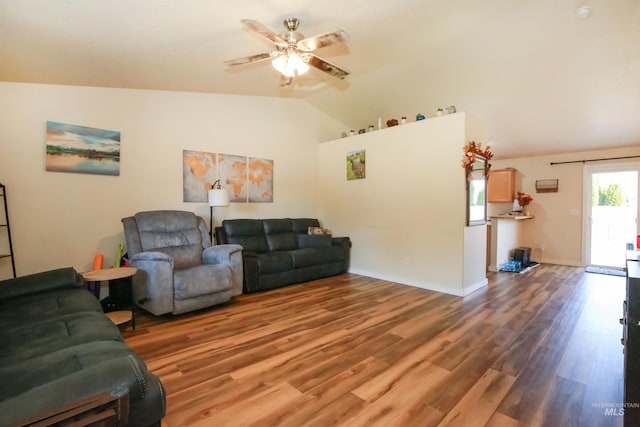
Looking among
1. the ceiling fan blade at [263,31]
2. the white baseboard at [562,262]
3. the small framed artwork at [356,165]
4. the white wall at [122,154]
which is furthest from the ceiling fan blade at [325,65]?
the white baseboard at [562,262]

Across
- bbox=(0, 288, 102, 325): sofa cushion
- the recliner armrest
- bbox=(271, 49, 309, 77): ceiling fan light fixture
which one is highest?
bbox=(271, 49, 309, 77): ceiling fan light fixture

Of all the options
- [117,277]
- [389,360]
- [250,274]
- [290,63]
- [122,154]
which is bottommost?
[389,360]

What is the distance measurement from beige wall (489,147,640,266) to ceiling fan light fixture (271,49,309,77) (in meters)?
5.91

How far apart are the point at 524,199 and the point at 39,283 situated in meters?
7.72

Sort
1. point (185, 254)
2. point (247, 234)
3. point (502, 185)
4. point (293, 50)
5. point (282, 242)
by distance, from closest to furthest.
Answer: point (293, 50), point (185, 254), point (247, 234), point (282, 242), point (502, 185)

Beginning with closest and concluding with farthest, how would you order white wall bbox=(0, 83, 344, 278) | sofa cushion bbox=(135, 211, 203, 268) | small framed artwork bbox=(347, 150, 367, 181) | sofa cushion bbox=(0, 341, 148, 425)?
sofa cushion bbox=(0, 341, 148, 425) < white wall bbox=(0, 83, 344, 278) < sofa cushion bbox=(135, 211, 203, 268) < small framed artwork bbox=(347, 150, 367, 181)

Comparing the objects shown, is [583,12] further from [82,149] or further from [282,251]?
[82,149]

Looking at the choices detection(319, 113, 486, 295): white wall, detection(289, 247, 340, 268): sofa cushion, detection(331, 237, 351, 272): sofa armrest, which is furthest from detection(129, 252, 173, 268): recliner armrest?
detection(319, 113, 486, 295): white wall

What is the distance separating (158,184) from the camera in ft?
13.0

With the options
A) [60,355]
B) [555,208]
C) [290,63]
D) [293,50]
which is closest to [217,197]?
[290,63]

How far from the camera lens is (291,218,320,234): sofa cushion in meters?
5.11

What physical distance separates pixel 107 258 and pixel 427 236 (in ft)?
13.5

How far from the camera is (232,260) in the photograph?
3463 millimetres

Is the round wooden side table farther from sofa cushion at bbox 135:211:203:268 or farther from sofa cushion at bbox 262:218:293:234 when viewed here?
sofa cushion at bbox 262:218:293:234
